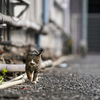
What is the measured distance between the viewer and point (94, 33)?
1448 cm

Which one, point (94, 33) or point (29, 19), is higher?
point (29, 19)

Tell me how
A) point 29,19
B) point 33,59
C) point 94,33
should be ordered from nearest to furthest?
point 33,59 < point 29,19 < point 94,33

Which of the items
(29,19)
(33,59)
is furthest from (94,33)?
(33,59)

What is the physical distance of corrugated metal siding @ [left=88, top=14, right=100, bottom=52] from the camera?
14.2 m

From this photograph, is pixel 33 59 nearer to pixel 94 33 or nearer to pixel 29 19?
pixel 29 19

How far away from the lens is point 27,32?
6.42m

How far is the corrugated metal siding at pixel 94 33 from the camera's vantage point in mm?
14227

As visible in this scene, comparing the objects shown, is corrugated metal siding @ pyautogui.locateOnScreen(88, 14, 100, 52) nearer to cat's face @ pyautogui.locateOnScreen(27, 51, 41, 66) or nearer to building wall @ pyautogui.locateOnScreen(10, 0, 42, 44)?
building wall @ pyautogui.locateOnScreen(10, 0, 42, 44)

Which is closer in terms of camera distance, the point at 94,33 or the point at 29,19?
the point at 29,19

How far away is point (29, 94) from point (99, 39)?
494 inches

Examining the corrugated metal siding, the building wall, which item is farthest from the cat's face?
the corrugated metal siding

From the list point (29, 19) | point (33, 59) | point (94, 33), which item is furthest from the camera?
point (94, 33)

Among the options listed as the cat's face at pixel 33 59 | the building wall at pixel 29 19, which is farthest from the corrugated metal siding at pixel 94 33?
the cat's face at pixel 33 59

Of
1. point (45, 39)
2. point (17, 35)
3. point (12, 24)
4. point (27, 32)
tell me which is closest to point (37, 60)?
point (12, 24)
